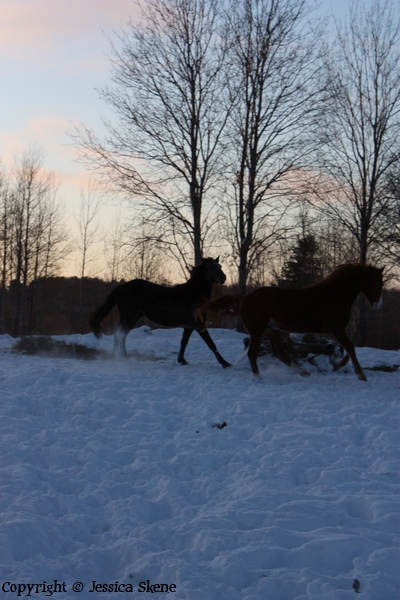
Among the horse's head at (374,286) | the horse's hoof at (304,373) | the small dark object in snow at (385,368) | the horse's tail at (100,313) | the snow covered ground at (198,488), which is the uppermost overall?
the horse's head at (374,286)

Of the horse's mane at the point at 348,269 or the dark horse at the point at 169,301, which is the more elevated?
the horse's mane at the point at 348,269

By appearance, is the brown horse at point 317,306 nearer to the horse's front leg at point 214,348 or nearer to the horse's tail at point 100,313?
the horse's front leg at point 214,348

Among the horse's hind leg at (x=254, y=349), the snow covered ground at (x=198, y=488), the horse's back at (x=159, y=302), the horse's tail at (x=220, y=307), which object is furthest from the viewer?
the horse's back at (x=159, y=302)

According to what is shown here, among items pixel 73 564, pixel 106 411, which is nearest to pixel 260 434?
pixel 106 411

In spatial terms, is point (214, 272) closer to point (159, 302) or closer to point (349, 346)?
point (159, 302)

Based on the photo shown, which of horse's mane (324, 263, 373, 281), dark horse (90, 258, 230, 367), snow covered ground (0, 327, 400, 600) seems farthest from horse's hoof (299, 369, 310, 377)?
dark horse (90, 258, 230, 367)

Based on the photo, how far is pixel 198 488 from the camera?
420 centimetres

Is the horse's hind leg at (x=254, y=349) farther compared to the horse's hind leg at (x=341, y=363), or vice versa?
the horse's hind leg at (x=341, y=363)

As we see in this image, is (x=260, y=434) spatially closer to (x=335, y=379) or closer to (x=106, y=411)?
(x=106, y=411)

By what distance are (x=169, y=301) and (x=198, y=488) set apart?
5.95 meters

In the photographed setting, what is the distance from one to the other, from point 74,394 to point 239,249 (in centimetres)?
940

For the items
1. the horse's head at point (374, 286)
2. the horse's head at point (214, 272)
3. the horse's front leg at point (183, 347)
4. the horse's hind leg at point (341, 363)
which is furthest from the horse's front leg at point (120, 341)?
the horse's head at point (374, 286)

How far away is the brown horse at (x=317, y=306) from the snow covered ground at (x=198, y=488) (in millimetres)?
990

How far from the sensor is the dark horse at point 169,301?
986cm
